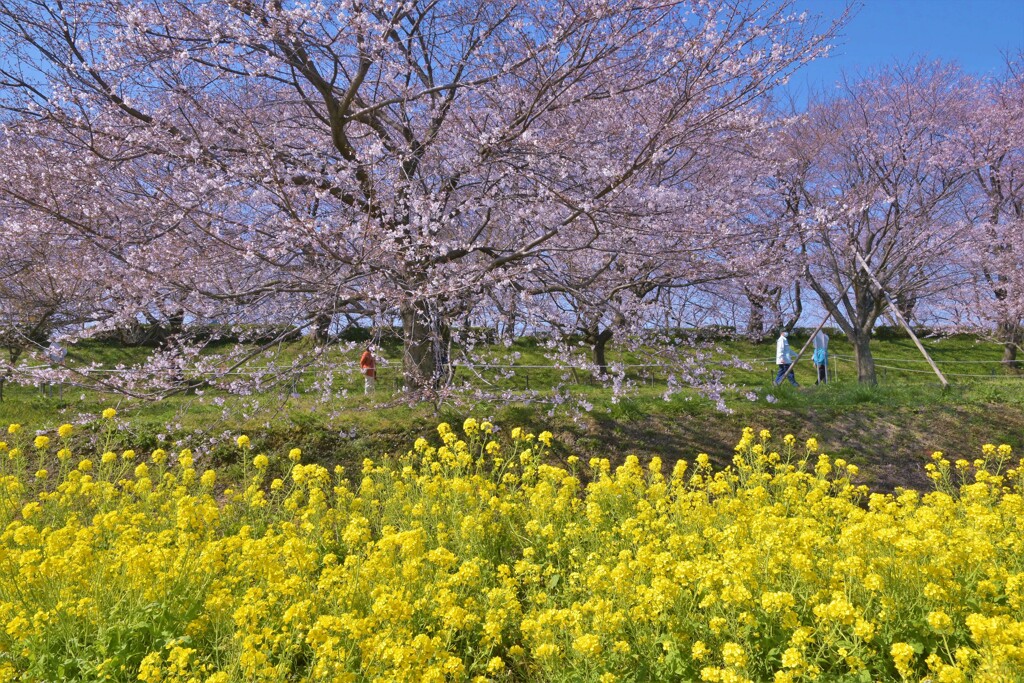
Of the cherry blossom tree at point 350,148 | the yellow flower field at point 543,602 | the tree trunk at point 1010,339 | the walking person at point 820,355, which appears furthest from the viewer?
the tree trunk at point 1010,339

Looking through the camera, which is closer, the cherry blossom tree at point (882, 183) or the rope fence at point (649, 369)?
the rope fence at point (649, 369)

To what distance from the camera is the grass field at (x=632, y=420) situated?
7766 mm

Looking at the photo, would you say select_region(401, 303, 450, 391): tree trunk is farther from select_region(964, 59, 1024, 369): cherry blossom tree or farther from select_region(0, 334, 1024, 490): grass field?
select_region(964, 59, 1024, 369): cherry blossom tree

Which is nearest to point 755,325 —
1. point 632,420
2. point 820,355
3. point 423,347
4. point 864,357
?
point 820,355

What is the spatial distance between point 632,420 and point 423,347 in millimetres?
2855

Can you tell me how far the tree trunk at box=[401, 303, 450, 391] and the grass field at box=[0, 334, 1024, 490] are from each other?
0.40 m

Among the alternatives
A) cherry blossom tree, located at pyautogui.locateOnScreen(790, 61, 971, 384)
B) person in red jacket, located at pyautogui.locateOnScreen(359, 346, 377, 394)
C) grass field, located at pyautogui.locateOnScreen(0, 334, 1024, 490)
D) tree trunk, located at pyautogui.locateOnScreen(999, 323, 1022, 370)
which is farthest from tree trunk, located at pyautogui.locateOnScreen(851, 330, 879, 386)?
person in red jacket, located at pyautogui.locateOnScreen(359, 346, 377, 394)

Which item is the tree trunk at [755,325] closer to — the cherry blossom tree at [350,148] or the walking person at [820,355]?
A: the walking person at [820,355]

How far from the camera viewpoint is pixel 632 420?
8.66 metres

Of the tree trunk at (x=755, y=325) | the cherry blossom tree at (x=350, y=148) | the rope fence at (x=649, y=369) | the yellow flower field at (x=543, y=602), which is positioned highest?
the cherry blossom tree at (x=350, y=148)

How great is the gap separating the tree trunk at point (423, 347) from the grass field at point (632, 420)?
0.40 meters

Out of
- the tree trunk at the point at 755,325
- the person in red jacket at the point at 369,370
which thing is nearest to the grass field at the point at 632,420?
the person in red jacket at the point at 369,370

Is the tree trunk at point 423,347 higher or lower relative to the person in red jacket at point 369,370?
higher

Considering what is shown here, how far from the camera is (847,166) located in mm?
14109
